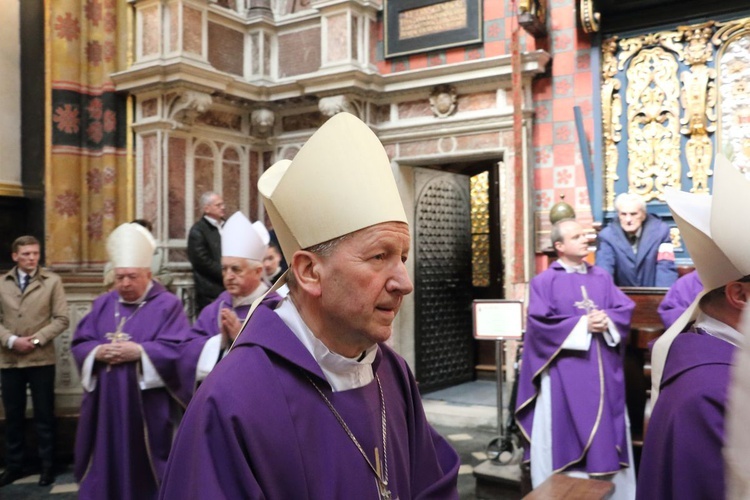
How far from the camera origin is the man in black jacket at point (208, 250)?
660 cm

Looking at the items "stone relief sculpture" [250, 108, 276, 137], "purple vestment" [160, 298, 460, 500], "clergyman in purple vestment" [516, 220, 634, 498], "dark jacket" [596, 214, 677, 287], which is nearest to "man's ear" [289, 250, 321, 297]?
"purple vestment" [160, 298, 460, 500]

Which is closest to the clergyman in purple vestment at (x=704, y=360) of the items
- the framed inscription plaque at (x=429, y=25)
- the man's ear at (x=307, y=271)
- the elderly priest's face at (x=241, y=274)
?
the man's ear at (x=307, y=271)

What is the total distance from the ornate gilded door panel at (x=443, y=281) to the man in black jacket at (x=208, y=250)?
247 centimetres

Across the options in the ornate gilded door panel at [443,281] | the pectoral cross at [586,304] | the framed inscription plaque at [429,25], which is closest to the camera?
the pectoral cross at [586,304]

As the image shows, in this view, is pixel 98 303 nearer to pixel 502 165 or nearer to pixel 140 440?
pixel 140 440

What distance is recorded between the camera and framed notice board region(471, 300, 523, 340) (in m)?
5.18

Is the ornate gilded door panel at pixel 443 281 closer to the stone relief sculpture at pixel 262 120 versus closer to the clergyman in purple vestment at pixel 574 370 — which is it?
the stone relief sculpture at pixel 262 120

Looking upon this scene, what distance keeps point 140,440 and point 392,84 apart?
4837 mm

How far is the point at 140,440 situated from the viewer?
13.9 ft

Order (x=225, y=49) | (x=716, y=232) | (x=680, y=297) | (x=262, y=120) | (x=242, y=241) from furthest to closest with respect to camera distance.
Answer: (x=262, y=120) < (x=225, y=49) < (x=680, y=297) < (x=242, y=241) < (x=716, y=232)

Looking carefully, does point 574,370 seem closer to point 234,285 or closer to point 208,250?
point 234,285

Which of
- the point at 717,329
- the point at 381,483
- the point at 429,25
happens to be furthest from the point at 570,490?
the point at 429,25

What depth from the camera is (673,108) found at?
6500 mm

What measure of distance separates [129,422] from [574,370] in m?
2.84
